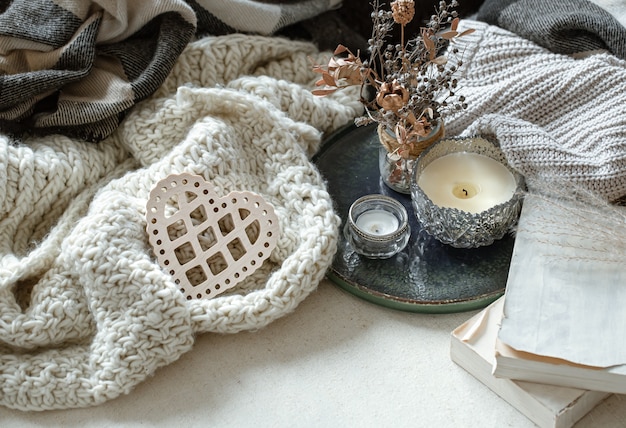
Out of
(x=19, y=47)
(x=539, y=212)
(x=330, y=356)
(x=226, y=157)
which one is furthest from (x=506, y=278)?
(x=19, y=47)

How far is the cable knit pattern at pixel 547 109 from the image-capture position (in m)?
0.87

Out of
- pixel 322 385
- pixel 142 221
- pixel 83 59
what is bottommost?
pixel 322 385

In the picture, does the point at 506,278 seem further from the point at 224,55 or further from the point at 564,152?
the point at 224,55

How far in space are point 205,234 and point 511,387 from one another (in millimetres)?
375

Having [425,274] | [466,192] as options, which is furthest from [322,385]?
[466,192]

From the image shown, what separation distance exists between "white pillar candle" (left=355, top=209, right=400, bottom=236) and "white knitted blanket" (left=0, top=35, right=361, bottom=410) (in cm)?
5

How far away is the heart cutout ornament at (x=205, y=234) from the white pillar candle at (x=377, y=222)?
0.11m

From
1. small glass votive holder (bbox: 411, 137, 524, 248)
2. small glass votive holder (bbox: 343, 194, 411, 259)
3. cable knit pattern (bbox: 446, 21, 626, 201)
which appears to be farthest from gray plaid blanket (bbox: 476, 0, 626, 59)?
small glass votive holder (bbox: 343, 194, 411, 259)

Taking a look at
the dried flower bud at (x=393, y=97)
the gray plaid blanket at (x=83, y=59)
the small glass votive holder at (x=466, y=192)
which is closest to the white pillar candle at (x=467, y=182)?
the small glass votive holder at (x=466, y=192)

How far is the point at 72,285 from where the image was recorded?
83 cm

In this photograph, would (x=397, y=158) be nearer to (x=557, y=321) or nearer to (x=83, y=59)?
(x=557, y=321)

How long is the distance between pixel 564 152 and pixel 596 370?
0.27 meters

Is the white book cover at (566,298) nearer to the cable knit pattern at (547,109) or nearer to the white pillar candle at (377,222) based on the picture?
the cable knit pattern at (547,109)

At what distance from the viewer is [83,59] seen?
936 mm
